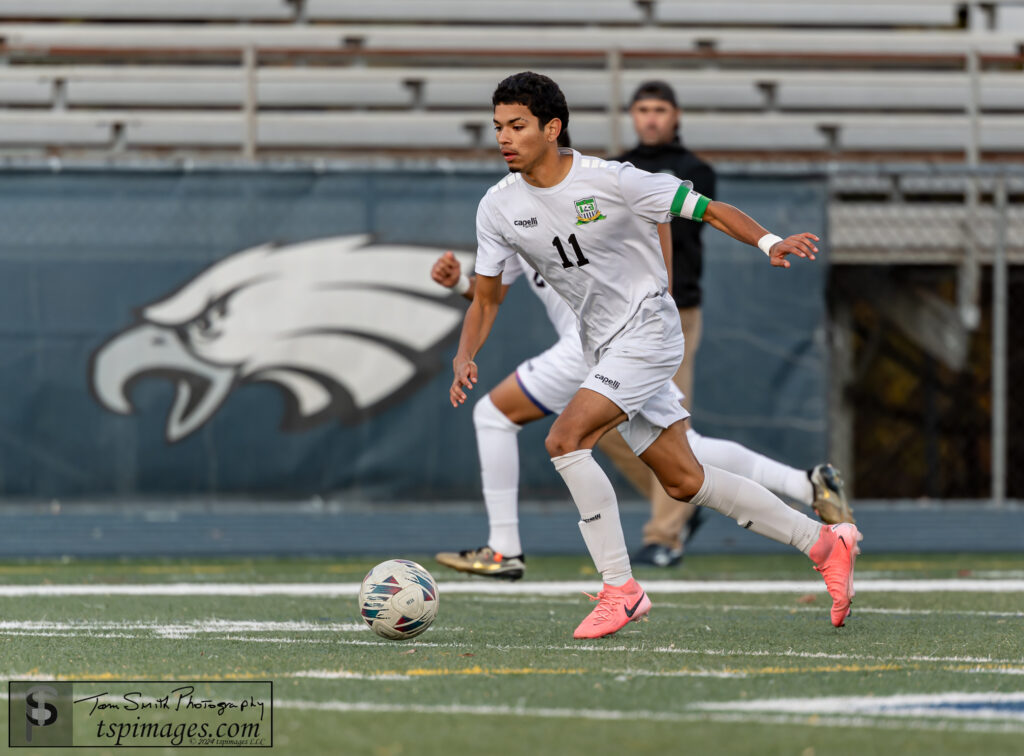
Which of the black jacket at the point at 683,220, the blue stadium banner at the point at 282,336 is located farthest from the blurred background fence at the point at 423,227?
the black jacket at the point at 683,220

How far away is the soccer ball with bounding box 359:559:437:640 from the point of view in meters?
4.55

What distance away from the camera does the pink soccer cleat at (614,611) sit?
15.2ft

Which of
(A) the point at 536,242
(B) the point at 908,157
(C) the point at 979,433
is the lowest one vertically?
(C) the point at 979,433

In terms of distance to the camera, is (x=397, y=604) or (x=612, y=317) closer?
(x=397, y=604)

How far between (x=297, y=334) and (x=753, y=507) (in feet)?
15.0

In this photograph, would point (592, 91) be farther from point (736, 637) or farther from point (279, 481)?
point (736, 637)

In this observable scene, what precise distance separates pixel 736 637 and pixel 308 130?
26.5ft

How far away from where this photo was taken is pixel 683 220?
7.39 meters

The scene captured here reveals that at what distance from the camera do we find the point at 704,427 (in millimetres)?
8922

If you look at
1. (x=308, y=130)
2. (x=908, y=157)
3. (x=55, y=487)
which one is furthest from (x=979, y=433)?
(x=55, y=487)

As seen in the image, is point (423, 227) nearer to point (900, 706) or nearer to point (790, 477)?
point (790, 477)

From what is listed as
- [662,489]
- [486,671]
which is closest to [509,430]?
[662,489]

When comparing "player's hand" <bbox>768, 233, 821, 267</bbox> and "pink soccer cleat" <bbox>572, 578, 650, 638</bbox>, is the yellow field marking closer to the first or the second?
"pink soccer cleat" <bbox>572, 578, 650, 638</bbox>

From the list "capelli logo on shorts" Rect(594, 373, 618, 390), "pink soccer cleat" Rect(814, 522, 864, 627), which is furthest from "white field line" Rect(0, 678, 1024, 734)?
"pink soccer cleat" Rect(814, 522, 864, 627)
